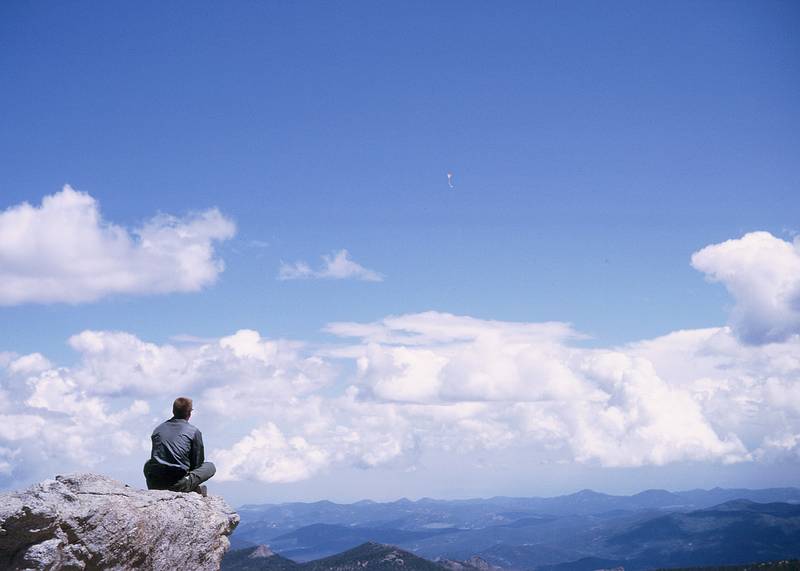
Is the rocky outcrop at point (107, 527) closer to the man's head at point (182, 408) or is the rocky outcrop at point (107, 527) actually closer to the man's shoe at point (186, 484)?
the man's shoe at point (186, 484)

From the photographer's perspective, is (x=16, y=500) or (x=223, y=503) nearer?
(x=16, y=500)

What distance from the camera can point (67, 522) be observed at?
11406mm

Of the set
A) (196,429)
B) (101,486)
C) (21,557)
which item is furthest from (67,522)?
(196,429)

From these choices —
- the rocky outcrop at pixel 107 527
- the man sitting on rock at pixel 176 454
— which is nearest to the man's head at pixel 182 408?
the man sitting on rock at pixel 176 454

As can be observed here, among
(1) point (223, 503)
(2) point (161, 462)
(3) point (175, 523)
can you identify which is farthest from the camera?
(1) point (223, 503)

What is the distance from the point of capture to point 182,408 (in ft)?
52.3

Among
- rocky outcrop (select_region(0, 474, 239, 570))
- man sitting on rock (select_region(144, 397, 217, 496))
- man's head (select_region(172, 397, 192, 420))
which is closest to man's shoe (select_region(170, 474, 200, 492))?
man sitting on rock (select_region(144, 397, 217, 496))

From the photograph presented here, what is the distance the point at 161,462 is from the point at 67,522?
4.03 meters

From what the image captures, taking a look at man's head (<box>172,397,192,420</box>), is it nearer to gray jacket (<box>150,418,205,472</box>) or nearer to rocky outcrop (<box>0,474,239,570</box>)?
gray jacket (<box>150,418,205,472</box>)

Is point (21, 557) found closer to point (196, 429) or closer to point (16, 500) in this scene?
point (16, 500)

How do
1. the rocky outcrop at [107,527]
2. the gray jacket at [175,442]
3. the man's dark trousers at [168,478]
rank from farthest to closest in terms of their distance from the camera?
the man's dark trousers at [168,478] → the gray jacket at [175,442] → the rocky outcrop at [107,527]

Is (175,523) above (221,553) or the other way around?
above

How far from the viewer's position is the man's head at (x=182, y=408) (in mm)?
15906

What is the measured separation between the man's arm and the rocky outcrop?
944 mm
